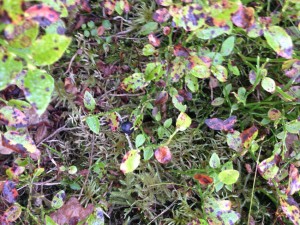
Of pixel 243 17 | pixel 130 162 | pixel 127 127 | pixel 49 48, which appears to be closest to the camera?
pixel 49 48

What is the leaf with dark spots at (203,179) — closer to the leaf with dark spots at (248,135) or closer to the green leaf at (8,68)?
the leaf with dark spots at (248,135)

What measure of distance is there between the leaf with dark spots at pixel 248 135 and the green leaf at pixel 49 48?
2.17 ft

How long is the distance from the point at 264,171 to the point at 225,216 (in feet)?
0.58

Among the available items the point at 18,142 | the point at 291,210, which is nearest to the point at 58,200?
the point at 18,142

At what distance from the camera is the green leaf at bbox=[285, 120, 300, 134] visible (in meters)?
1.21

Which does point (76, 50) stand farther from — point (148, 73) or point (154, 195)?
point (154, 195)

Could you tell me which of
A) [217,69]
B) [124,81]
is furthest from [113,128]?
[217,69]

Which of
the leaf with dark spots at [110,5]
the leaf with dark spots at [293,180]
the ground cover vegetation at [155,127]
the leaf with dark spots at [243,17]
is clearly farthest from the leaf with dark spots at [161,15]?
the leaf with dark spots at [293,180]

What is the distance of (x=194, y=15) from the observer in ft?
3.36

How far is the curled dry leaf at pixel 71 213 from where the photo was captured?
125 cm

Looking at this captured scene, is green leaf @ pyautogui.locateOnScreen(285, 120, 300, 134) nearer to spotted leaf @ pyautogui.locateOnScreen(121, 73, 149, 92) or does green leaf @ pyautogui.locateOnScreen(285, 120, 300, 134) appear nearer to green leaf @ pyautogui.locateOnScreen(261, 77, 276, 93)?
green leaf @ pyautogui.locateOnScreen(261, 77, 276, 93)

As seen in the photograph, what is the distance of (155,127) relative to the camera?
1.33m

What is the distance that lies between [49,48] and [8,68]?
0.10 meters

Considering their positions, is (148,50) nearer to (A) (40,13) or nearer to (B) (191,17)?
(B) (191,17)
